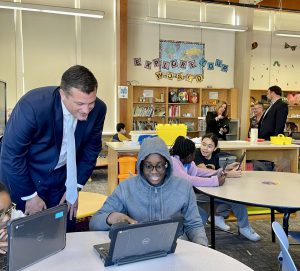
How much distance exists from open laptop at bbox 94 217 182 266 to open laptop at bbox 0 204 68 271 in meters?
0.18

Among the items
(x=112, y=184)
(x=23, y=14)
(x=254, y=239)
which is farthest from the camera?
(x=23, y=14)

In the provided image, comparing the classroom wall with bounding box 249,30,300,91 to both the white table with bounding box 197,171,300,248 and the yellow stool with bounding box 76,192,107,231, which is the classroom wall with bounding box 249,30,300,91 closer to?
the white table with bounding box 197,171,300,248

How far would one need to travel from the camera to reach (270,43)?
28.5 ft

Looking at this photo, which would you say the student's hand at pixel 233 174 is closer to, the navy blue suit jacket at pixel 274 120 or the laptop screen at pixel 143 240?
the laptop screen at pixel 143 240

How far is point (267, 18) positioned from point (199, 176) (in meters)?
7.22

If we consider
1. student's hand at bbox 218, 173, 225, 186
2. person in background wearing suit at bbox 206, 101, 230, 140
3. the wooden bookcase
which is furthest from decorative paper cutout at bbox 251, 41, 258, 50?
student's hand at bbox 218, 173, 225, 186

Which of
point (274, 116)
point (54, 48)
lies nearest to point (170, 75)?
point (54, 48)

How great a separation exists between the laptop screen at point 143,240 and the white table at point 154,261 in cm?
5

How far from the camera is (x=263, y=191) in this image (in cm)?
249

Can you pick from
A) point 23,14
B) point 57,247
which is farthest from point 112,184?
point 23,14

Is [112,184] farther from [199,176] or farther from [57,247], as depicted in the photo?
[57,247]

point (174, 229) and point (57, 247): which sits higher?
point (174, 229)

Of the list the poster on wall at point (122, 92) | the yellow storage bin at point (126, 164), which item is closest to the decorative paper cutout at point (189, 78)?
the poster on wall at point (122, 92)

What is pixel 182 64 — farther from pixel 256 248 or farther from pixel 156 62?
pixel 256 248
